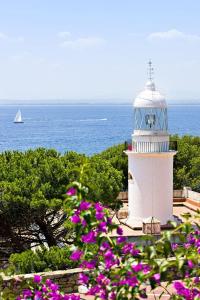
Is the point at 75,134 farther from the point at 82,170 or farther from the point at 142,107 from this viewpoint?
the point at 82,170

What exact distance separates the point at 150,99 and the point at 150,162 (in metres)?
2.39

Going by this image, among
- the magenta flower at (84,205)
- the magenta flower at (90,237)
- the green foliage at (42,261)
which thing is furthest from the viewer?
the green foliage at (42,261)

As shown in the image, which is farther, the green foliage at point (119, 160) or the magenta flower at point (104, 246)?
the green foliage at point (119, 160)

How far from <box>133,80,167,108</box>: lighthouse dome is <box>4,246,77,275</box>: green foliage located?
840 centimetres

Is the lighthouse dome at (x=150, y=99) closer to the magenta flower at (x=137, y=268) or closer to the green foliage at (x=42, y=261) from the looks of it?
the green foliage at (x=42, y=261)

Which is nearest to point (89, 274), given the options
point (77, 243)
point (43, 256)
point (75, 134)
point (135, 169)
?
point (77, 243)

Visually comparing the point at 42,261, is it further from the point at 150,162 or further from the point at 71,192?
the point at 71,192

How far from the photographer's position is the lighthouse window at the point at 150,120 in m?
21.5

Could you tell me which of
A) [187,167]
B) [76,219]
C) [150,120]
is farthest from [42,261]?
[187,167]

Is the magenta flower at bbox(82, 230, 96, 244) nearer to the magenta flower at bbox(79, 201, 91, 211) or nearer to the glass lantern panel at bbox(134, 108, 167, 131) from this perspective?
the magenta flower at bbox(79, 201, 91, 211)

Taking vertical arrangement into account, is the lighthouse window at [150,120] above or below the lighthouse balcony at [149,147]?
above

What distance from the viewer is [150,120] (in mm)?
21516

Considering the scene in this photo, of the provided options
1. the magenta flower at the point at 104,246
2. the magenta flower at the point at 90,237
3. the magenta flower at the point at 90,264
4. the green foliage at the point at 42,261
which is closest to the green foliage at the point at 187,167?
the green foliage at the point at 42,261

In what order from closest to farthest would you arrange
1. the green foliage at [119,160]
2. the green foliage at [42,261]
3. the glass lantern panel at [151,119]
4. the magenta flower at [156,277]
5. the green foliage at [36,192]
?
the magenta flower at [156,277], the green foliage at [42,261], the green foliage at [36,192], the glass lantern panel at [151,119], the green foliage at [119,160]
